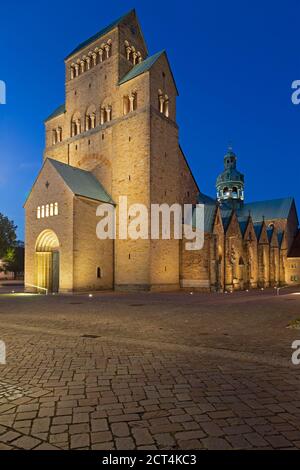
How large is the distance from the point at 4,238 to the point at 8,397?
4722 centimetres

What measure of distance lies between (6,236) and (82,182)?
2331 cm

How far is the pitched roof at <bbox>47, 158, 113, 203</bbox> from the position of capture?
28906mm

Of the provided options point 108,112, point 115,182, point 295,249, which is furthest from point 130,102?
point 295,249

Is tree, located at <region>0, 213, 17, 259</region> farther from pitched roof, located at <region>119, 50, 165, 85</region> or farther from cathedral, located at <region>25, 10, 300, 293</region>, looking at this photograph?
pitched roof, located at <region>119, 50, 165, 85</region>

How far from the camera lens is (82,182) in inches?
1212

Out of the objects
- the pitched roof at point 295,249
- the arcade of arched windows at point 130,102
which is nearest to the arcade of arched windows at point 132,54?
the arcade of arched windows at point 130,102

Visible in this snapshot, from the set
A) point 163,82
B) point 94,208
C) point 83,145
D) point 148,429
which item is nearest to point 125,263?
point 94,208

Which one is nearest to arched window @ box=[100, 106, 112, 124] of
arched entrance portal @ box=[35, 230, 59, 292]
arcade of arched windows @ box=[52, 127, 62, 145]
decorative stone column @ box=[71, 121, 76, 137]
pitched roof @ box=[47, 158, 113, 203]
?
decorative stone column @ box=[71, 121, 76, 137]

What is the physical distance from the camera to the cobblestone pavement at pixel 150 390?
329 centimetres

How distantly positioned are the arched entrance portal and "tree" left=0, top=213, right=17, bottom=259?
1871cm

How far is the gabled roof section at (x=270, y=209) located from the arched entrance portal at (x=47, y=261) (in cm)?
3767

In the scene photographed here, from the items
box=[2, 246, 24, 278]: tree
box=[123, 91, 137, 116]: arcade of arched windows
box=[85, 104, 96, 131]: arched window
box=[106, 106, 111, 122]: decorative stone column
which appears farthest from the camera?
box=[2, 246, 24, 278]: tree
